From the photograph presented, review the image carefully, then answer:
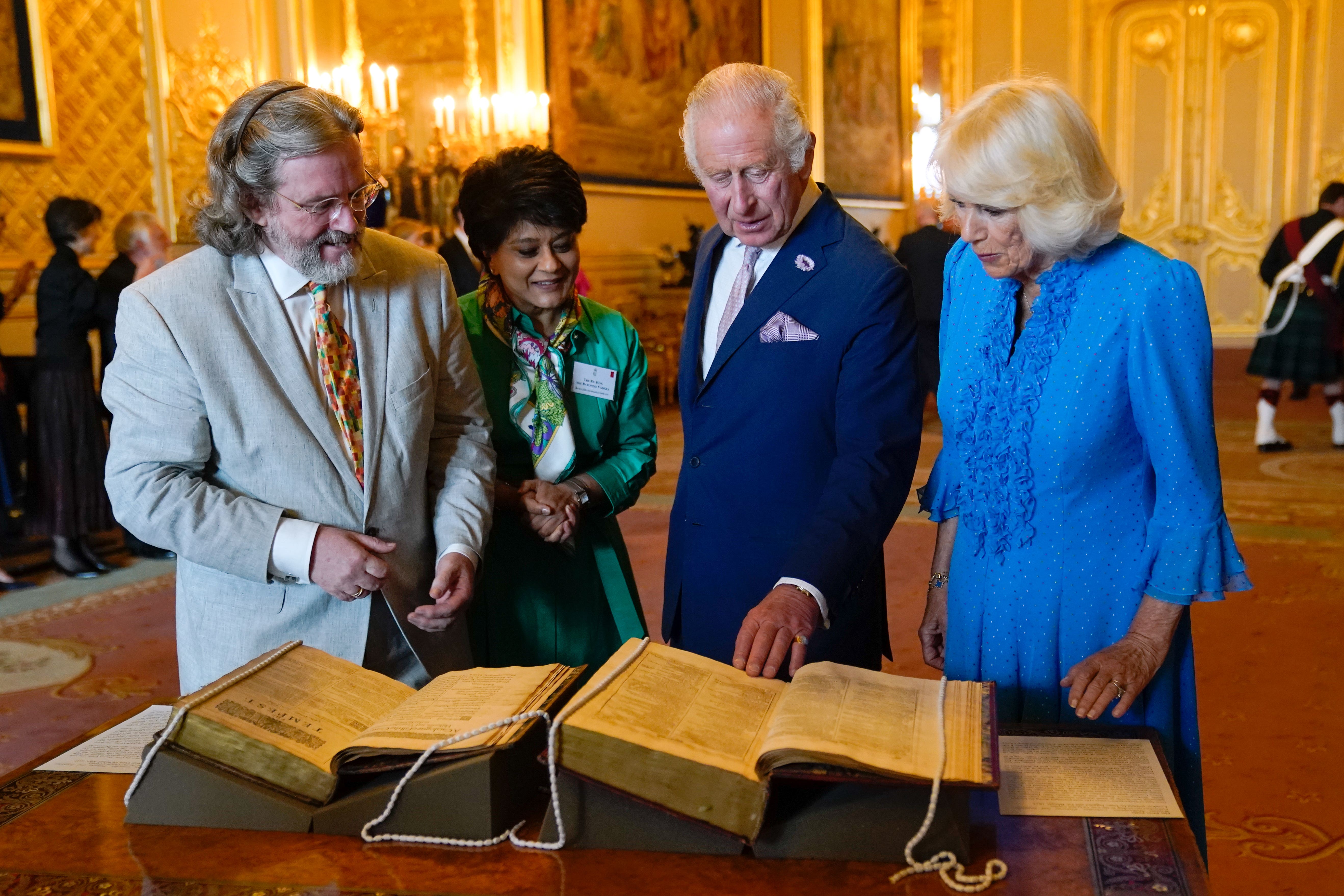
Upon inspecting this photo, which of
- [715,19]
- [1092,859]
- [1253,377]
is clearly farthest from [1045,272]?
[1253,377]

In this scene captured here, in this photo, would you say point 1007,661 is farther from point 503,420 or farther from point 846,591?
point 503,420

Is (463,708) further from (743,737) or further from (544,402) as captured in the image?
(544,402)

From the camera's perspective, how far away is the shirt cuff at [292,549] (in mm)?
1813

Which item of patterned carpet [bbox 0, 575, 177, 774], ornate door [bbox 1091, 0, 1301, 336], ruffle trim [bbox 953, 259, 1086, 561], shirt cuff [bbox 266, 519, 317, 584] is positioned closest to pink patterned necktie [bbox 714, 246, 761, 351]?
ruffle trim [bbox 953, 259, 1086, 561]

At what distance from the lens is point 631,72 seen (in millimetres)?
10773

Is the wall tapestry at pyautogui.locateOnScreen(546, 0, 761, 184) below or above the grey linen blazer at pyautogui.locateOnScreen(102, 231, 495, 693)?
above

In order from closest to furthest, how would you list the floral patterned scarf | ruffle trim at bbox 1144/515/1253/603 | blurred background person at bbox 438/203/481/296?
ruffle trim at bbox 1144/515/1253/603
the floral patterned scarf
blurred background person at bbox 438/203/481/296

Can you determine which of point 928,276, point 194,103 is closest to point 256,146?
point 194,103

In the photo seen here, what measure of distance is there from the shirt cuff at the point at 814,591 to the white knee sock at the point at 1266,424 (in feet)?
25.6

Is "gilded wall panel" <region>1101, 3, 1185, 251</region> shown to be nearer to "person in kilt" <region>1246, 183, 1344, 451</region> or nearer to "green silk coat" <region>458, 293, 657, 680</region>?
"person in kilt" <region>1246, 183, 1344, 451</region>

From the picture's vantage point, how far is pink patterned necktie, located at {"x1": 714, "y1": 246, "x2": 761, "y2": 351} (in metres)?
2.22

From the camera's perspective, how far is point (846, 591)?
1.88 meters

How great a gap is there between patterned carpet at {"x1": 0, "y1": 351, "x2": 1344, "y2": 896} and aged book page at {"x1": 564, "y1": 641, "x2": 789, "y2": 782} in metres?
1.90

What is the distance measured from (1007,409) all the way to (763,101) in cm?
68
